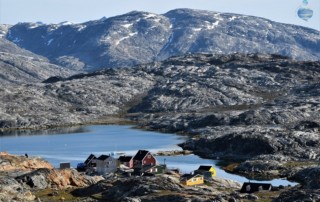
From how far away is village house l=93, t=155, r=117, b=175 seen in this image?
119 m

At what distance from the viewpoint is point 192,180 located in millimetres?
97688

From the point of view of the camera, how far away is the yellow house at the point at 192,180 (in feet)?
314

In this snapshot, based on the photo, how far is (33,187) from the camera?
290ft

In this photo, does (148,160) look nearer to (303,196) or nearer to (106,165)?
(106,165)

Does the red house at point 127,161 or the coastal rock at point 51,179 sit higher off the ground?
the coastal rock at point 51,179

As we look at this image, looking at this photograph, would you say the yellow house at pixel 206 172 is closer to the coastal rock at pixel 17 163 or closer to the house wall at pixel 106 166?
the house wall at pixel 106 166

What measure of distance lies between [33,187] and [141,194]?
18598 mm

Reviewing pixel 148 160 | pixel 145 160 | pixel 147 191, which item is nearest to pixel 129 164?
pixel 145 160

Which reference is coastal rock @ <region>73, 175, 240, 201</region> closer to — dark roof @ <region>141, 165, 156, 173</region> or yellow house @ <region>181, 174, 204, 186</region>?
yellow house @ <region>181, 174, 204, 186</region>

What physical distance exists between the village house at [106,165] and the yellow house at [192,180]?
24.5m

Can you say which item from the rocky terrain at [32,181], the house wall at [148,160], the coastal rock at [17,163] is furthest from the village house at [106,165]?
the rocky terrain at [32,181]

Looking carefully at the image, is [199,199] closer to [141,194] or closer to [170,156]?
[141,194]

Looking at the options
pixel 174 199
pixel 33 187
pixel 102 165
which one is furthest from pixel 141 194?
pixel 102 165

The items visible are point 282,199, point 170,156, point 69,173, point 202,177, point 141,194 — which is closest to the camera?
point 282,199
